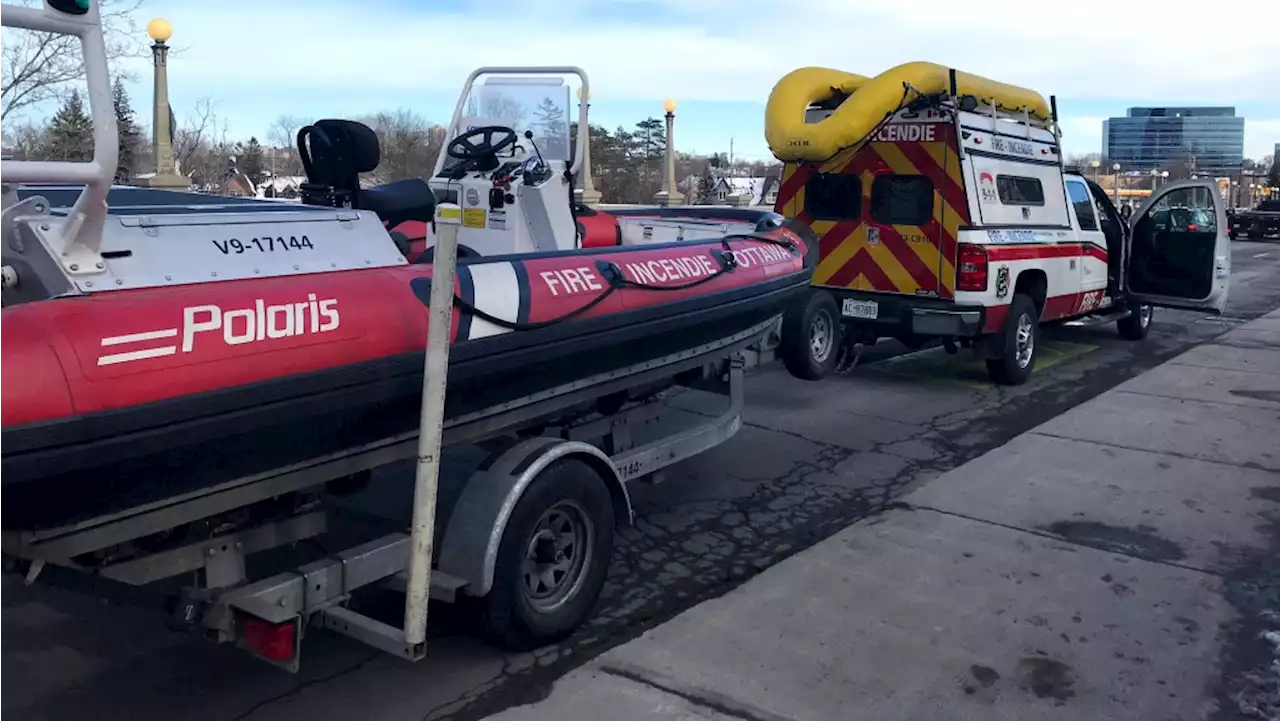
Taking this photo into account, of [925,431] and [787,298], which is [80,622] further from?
[925,431]

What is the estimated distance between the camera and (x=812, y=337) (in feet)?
29.3

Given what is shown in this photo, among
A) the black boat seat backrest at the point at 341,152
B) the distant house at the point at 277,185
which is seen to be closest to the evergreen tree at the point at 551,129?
the black boat seat backrest at the point at 341,152

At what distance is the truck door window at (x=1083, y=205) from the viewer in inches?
414

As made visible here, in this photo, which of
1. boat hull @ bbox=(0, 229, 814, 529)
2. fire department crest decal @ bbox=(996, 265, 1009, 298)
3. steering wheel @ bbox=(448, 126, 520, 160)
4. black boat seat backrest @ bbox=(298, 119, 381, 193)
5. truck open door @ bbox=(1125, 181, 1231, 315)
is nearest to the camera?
boat hull @ bbox=(0, 229, 814, 529)

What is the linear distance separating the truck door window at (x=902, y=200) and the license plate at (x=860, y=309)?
0.71 metres

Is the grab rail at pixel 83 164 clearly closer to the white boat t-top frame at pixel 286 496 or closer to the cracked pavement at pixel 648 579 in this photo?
the white boat t-top frame at pixel 286 496

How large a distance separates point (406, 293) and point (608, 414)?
5.42 feet

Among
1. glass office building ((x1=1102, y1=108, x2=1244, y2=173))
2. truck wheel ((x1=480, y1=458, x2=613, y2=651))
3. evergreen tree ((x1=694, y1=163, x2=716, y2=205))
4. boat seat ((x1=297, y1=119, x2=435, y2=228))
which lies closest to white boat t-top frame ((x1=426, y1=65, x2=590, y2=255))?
boat seat ((x1=297, y1=119, x2=435, y2=228))

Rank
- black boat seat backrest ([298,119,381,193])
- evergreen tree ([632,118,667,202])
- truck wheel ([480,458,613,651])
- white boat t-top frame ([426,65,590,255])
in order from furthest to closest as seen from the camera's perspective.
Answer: evergreen tree ([632,118,667,202])
white boat t-top frame ([426,65,590,255])
black boat seat backrest ([298,119,381,193])
truck wheel ([480,458,613,651])

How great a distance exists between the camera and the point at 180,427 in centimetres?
283

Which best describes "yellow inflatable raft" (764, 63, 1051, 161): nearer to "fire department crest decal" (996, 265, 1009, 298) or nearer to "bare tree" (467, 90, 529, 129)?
"fire department crest decal" (996, 265, 1009, 298)

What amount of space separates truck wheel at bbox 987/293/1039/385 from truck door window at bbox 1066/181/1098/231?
5.62ft

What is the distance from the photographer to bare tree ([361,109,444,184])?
Result: 7.76 m

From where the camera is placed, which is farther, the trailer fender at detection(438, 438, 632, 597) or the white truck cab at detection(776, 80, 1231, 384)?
the white truck cab at detection(776, 80, 1231, 384)
